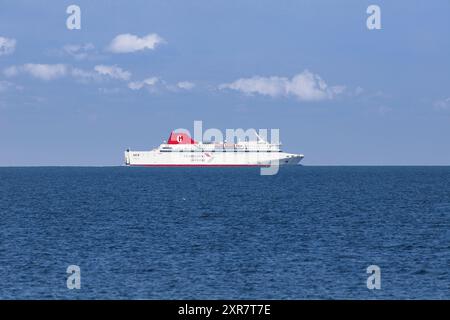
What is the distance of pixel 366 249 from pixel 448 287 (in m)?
11.1

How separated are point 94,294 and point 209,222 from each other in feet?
92.1

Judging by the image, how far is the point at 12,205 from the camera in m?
76.1

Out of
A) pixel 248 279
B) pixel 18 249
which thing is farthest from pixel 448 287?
pixel 18 249

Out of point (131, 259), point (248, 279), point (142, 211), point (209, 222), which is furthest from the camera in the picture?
point (142, 211)

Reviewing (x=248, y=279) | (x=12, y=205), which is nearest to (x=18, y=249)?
(x=248, y=279)

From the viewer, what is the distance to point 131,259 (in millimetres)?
35844
